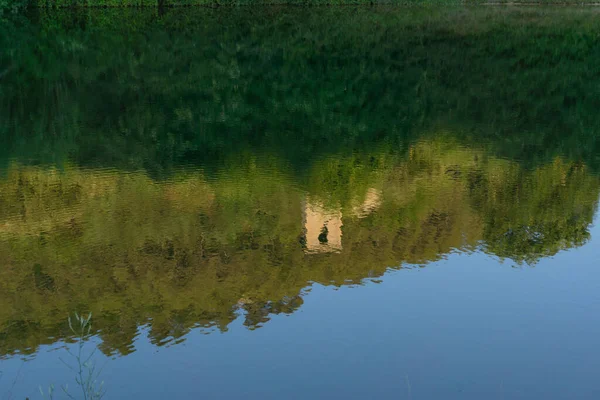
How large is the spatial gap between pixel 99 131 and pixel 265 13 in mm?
37679

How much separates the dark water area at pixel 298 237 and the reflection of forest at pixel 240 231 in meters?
0.04

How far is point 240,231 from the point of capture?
12.3 metres

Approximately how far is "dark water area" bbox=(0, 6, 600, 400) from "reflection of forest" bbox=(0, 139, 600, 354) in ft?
0.14

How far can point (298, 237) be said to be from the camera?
12.1 metres

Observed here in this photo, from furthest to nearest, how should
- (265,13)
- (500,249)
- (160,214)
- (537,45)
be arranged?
(265,13) < (537,45) < (160,214) < (500,249)

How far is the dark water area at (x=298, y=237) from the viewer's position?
8.37 m

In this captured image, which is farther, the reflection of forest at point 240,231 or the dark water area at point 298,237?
the reflection of forest at point 240,231

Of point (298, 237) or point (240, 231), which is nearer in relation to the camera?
point (298, 237)

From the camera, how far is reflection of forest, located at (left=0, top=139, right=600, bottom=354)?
966cm

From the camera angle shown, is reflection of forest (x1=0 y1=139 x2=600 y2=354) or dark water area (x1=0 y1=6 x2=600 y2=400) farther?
reflection of forest (x1=0 y1=139 x2=600 y2=354)

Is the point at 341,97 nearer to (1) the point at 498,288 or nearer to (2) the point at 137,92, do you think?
(2) the point at 137,92

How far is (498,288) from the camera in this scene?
34.2 feet

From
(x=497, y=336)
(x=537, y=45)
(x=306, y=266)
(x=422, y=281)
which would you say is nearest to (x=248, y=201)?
(x=306, y=266)

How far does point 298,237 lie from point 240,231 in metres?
0.93
